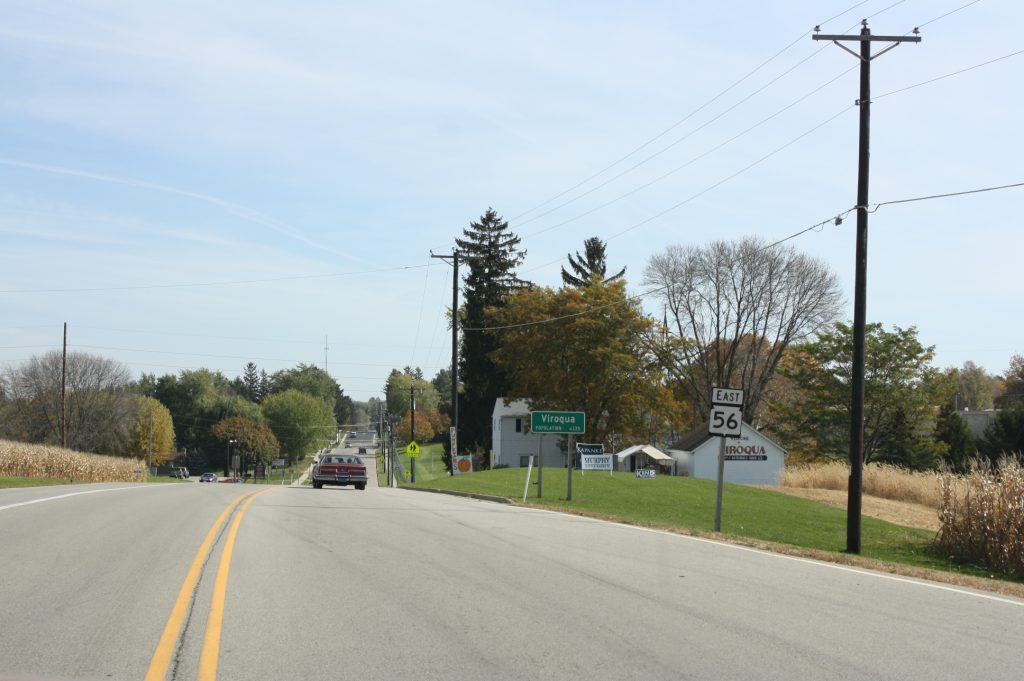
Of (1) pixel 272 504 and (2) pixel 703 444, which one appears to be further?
(2) pixel 703 444

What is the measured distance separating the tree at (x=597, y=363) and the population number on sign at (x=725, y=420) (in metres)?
42.2

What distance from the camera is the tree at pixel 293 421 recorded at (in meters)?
147

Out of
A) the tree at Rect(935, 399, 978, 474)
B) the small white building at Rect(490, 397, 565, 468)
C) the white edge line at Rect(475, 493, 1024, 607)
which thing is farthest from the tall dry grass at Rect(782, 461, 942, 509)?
the small white building at Rect(490, 397, 565, 468)

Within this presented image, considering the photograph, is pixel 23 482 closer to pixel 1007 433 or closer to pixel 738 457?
pixel 738 457

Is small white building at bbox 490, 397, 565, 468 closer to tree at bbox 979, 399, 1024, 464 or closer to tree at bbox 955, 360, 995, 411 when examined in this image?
tree at bbox 979, 399, 1024, 464

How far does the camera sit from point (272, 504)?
2219 cm

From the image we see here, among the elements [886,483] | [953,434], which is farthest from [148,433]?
[886,483]

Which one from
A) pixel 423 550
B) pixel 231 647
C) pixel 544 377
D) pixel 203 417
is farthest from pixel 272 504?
pixel 203 417

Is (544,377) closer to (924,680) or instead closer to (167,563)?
(167,563)

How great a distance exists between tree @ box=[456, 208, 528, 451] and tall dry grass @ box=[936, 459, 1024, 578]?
53834 mm

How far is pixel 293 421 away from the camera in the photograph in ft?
482

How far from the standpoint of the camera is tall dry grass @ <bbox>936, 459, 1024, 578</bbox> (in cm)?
1806

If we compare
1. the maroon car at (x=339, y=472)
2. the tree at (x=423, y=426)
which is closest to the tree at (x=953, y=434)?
the maroon car at (x=339, y=472)

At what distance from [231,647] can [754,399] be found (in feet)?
205
